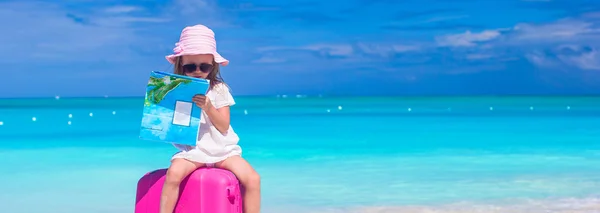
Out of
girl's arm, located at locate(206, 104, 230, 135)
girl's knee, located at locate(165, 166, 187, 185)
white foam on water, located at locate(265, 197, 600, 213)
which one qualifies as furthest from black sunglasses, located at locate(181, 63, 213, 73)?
white foam on water, located at locate(265, 197, 600, 213)

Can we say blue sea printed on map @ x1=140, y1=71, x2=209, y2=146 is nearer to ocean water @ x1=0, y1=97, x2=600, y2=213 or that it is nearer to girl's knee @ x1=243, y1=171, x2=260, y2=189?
girl's knee @ x1=243, y1=171, x2=260, y2=189

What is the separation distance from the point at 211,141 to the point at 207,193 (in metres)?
0.23

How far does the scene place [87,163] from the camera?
11.5 meters

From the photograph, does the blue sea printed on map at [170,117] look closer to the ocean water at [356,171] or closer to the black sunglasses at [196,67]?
the black sunglasses at [196,67]

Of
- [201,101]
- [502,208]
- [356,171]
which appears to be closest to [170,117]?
[201,101]

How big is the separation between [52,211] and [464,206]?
10.9 ft

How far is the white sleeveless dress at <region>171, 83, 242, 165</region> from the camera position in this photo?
3.67 m

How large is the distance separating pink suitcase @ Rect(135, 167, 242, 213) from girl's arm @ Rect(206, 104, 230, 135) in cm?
19

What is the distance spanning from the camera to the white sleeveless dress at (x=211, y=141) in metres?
3.67

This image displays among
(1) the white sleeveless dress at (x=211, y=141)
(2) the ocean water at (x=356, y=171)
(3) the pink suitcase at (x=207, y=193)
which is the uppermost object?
(2) the ocean water at (x=356, y=171)

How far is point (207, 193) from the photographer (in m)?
3.65

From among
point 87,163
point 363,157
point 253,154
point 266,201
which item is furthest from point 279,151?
point 266,201

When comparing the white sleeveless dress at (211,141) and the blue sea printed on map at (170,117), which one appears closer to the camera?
the blue sea printed on map at (170,117)

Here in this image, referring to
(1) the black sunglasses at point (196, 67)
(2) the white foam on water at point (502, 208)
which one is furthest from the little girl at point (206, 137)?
(2) the white foam on water at point (502, 208)
